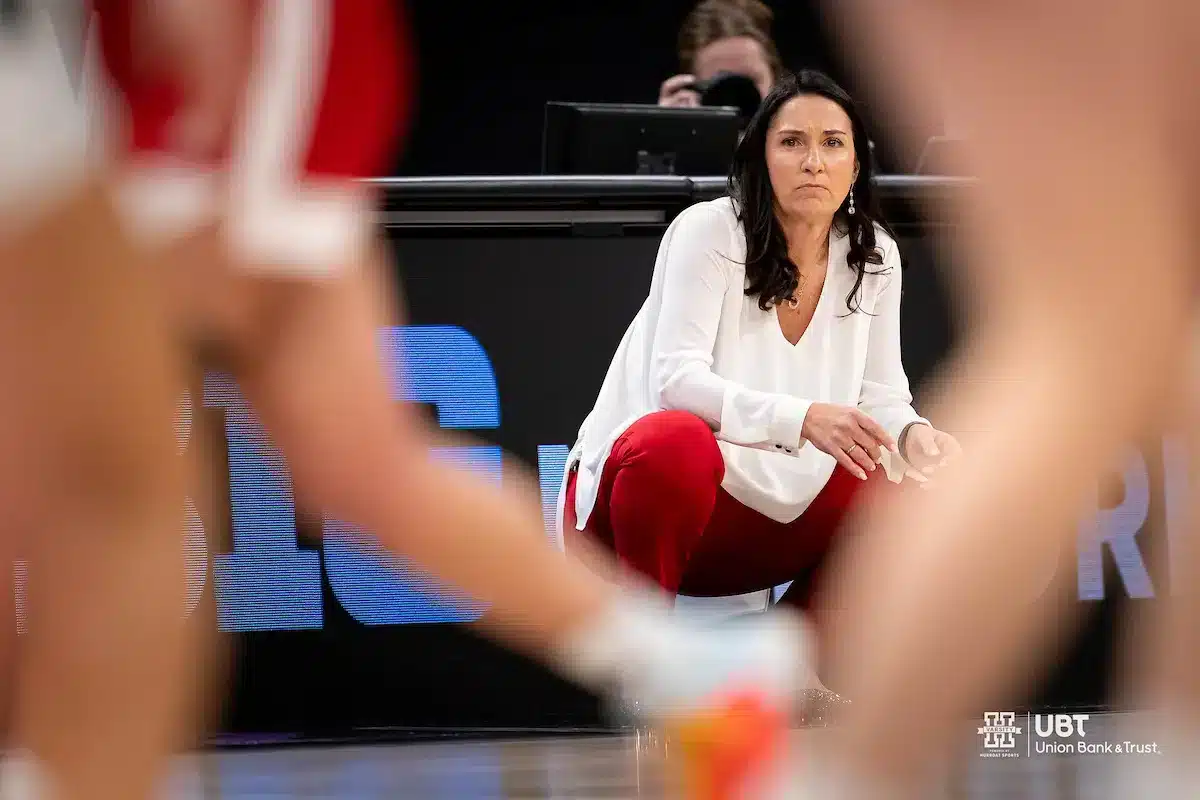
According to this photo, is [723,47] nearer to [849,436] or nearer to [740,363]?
[740,363]

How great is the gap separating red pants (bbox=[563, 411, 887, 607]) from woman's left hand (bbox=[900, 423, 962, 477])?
0.13 metres

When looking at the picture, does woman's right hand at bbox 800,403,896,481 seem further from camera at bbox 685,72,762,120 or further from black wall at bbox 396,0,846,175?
black wall at bbox 396,0,846,175

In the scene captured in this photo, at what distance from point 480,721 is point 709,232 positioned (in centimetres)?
98

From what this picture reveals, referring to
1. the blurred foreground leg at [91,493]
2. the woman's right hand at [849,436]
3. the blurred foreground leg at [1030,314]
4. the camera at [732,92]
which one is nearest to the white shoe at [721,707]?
the blurred foreground leg at [1030,314]

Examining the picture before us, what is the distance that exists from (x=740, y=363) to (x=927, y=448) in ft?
1.20

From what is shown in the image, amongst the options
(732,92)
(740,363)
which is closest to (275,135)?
(740,363)

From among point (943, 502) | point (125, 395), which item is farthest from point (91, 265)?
point (943, 502)

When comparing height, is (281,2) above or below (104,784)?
above

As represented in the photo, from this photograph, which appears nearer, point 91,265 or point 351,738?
point 91,265

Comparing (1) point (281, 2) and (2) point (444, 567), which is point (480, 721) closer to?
(2) point (444, 567)

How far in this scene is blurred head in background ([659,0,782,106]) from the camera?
147 inches

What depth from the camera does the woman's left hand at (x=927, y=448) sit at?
6.91 feet

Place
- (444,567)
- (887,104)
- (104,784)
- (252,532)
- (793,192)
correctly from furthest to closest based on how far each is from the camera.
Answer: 1. (887,104)
2. (252,532)
3. (793,192)
4. (444,567)
5. (104,784)

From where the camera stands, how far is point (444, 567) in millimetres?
1319
